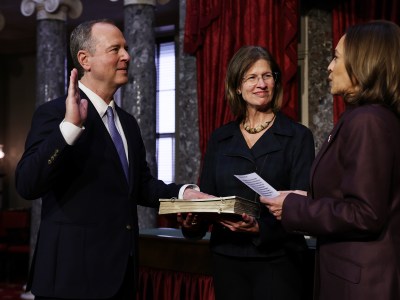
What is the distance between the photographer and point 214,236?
289 cm

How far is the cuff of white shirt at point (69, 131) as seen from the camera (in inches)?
87.8

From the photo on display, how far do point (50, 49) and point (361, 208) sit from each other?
702 centimetres

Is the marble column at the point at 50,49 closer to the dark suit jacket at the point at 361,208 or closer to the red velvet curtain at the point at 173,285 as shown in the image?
the red velvet curtain at the point at 173,285

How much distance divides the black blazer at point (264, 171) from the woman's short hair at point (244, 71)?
13 centimetres

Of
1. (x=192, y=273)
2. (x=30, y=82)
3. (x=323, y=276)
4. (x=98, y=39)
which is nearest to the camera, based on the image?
(x=323, y=276)

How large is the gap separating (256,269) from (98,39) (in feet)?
3.92

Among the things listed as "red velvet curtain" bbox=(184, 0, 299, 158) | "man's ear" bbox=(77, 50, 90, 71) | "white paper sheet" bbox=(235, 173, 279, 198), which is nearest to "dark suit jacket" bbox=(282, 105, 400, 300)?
"white paper sheet" bbox=(235, 173, 279, 198)

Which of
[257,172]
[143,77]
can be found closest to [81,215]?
[257,172]

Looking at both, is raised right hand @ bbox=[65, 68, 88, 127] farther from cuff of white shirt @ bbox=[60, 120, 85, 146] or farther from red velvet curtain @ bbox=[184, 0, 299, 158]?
red velvet curtain @ bbox=[184, 0, 299, 158]

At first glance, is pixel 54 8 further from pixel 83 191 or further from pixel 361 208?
pixel 361 208

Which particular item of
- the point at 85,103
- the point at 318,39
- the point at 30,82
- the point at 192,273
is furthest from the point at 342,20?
the point at 30,82

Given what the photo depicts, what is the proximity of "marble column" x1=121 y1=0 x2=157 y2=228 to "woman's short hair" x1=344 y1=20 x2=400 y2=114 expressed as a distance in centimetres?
470

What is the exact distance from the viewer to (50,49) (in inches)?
328

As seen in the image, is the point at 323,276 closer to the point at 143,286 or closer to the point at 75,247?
the point at 75,247
